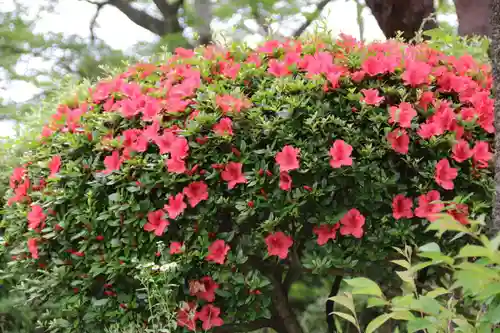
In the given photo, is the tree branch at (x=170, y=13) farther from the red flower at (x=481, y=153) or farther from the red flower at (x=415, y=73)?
the red flower at (x=481, y=153)

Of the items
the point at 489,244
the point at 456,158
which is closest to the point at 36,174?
the point at 456,158

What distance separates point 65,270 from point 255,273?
113 cm

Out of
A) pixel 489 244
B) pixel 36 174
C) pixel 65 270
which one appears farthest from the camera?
pixel 36 174

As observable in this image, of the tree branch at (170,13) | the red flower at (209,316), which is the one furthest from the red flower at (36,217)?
the tree branch at (170,13)

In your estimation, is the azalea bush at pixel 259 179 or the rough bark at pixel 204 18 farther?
the rough bark at pixel 204 18

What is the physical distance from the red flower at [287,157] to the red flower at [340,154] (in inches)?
6.8

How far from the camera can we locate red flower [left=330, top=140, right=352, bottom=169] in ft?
9.92

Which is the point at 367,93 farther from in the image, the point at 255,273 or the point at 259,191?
the point at 255,273

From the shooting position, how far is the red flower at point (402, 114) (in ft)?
10.3

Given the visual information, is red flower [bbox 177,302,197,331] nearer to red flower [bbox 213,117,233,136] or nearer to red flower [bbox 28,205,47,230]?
red flower [bbox 213,117,233,136]

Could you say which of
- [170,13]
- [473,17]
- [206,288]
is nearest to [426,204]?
[206,288]

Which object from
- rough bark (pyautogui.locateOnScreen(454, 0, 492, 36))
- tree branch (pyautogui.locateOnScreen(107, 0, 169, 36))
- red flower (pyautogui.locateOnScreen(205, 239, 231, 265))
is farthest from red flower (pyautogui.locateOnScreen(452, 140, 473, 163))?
tree branch (pyautogui.locateOnScreen(107, 0, 169, 36))

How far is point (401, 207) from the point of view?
3.15 metres

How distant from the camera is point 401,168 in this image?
10.7 feet
